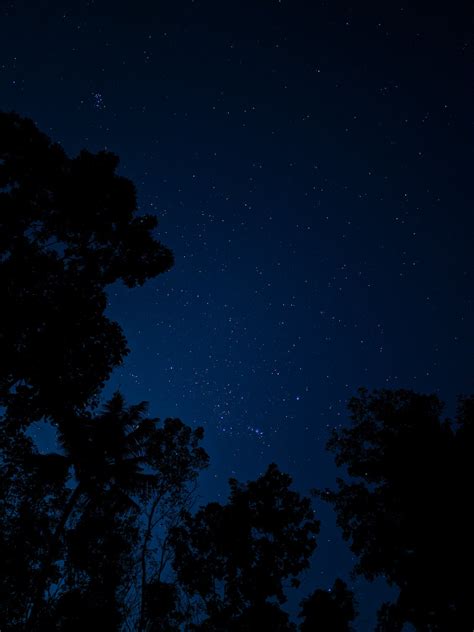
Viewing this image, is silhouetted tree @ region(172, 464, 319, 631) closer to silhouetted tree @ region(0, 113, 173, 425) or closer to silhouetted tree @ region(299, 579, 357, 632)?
silhouetted tree @ region(299, 579, 357, 632)

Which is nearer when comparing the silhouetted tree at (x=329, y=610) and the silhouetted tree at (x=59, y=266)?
the silhouetted tree at (x=59, y=266)

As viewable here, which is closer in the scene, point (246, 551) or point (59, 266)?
point (59, 266)

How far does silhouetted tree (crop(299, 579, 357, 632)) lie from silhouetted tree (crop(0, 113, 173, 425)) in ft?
60.6

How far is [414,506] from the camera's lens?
1709 cm

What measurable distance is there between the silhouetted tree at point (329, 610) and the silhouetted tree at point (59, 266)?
728 inches

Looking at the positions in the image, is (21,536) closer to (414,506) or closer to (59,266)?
(59,266)

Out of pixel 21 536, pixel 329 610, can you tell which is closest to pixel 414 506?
pixel 329 610

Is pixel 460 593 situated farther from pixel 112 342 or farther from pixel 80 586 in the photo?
pixel 112 342

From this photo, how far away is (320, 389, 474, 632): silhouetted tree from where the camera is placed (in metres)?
15.8

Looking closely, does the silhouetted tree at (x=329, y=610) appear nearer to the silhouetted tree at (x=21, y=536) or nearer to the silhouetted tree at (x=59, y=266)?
the silhouetted tree at (x=21, y=536)

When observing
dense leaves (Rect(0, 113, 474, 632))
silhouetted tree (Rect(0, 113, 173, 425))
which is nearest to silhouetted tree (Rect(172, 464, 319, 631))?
dense leaves (Rect(0, 113, 474, 632))

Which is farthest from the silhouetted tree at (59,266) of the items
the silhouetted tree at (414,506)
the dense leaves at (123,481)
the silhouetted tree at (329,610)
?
the silhouetted tree at (329,610)

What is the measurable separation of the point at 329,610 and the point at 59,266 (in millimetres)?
21956

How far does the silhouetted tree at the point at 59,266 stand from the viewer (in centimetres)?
925
